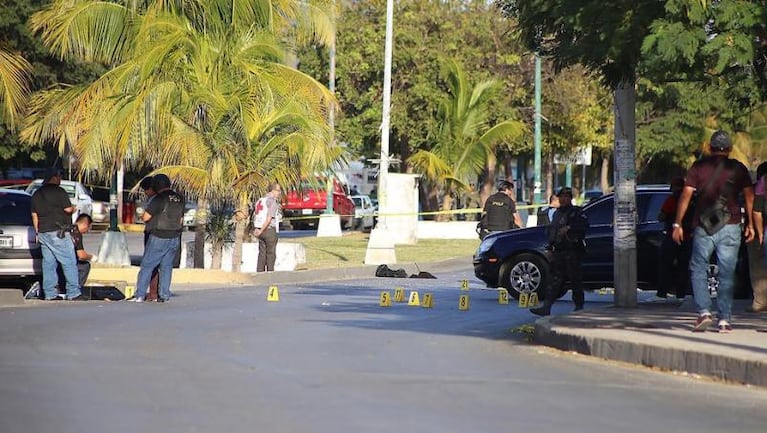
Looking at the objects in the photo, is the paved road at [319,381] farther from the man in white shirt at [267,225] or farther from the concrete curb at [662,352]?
the man in white shirt at [267,225]

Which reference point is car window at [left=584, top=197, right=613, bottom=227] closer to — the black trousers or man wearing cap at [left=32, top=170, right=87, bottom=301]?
the black trousers

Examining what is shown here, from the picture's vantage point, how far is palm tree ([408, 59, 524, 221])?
160 ft

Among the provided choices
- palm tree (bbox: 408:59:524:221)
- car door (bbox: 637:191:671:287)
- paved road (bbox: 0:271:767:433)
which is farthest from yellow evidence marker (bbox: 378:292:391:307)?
palm tree (bbox: 408:59:524:221)

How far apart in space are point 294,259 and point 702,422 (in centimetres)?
2005

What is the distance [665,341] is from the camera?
12617mm

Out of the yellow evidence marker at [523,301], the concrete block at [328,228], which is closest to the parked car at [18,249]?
the yellow evidence marker at [523,301]

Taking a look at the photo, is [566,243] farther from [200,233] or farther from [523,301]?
[200,233]

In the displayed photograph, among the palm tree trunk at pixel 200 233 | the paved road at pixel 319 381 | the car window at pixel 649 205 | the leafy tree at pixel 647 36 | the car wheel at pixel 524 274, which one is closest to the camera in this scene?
the paved road at pixel 319 381

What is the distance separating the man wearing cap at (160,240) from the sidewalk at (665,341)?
6059 mm

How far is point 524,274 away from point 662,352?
978 cm

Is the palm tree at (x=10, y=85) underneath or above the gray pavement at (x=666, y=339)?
above

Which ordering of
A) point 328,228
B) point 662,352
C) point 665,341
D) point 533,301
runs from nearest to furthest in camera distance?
point 662,352, point 665,341, point 533,301, point 328,228

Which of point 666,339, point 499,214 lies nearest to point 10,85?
point 499,214

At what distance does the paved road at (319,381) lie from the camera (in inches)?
351
